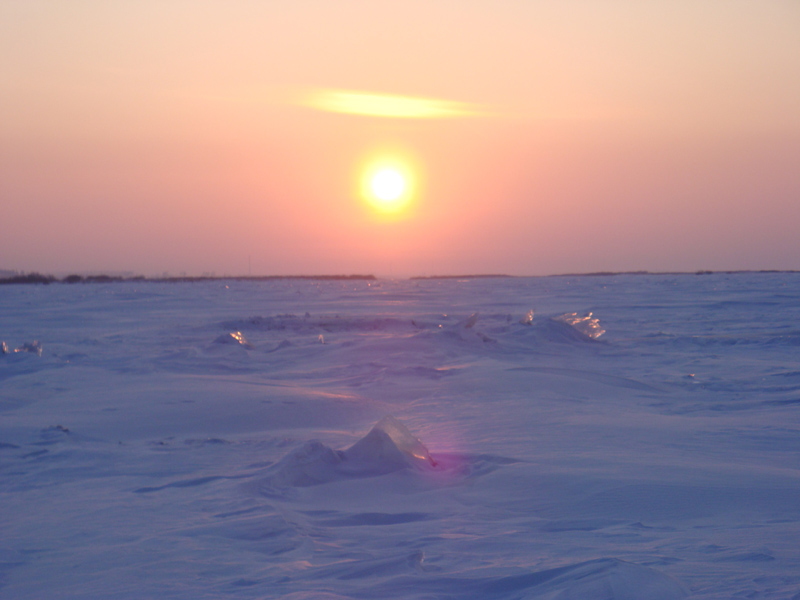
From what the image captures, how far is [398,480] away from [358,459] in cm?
39

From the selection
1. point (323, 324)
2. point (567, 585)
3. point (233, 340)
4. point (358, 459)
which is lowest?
point (567, 585)

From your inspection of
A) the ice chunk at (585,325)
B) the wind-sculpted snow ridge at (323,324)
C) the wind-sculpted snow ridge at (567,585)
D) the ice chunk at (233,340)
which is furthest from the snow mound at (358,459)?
the wind-sculpted snow ridge at (323,324)

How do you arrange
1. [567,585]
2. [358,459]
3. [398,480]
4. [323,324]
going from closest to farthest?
[567,585] → [398,480] → [358,459] → [323,324]

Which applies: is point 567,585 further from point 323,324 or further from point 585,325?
point 323,324

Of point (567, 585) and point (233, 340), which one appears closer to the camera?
point (567, 585)

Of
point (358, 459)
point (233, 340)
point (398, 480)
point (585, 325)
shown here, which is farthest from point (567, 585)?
point (585, 325)

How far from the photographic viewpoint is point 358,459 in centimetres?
408

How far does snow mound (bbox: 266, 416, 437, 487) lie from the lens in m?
3.89

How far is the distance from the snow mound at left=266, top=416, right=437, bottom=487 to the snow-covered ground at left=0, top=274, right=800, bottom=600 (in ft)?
0.05

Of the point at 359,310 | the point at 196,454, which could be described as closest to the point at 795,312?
the point at 359,310

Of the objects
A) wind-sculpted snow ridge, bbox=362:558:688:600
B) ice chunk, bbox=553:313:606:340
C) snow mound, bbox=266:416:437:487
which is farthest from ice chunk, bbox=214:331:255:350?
wind-sculpted snow ridge, bbox=362:558:688:600

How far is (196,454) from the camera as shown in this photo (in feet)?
15.4

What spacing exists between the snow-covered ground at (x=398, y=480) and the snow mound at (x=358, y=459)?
0.01 meters

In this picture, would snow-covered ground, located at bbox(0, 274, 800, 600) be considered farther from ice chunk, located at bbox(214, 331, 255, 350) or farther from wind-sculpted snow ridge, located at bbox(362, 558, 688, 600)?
ice chunk, located at bbox(214, 331, 255, 350)
